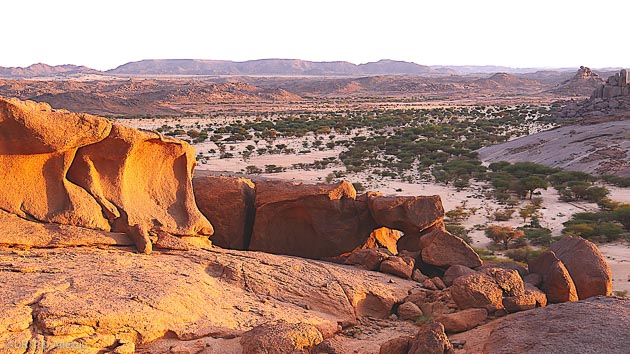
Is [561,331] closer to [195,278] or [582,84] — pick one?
[195,278]

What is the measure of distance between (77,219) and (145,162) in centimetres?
183

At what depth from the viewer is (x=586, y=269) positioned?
398 inches

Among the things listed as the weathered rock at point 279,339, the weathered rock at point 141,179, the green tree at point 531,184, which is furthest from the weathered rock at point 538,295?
the green tree at point 531,184

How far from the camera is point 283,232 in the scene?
1340 centimetres

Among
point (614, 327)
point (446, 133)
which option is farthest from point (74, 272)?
point (446, 133)

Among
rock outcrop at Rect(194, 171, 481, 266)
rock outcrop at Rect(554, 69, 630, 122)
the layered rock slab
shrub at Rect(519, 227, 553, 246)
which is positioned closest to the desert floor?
shrub at Rect(519, 227, 553, 246)

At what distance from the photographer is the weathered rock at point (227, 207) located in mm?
12852

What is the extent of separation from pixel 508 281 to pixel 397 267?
2226mm

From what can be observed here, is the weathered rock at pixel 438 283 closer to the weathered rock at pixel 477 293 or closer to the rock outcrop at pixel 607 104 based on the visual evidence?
the weathered rock at pixel 477 293

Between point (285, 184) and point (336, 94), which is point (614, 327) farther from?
point (336, 94)

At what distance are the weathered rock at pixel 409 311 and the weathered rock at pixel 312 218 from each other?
3.74 m

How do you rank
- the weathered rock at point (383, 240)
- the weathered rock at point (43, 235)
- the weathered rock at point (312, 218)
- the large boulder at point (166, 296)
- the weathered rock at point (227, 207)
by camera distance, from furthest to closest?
the weathered rock at point (383, 240), the weathered rock at point (312, 218), the weathered rock at point (227, 207), the weathered rock at point (43, 235), the large boulder at point (166, 296)

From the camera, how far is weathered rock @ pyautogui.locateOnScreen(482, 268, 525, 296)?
30.2ft

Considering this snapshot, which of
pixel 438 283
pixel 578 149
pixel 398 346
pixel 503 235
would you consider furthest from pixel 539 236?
pixel 578 149
